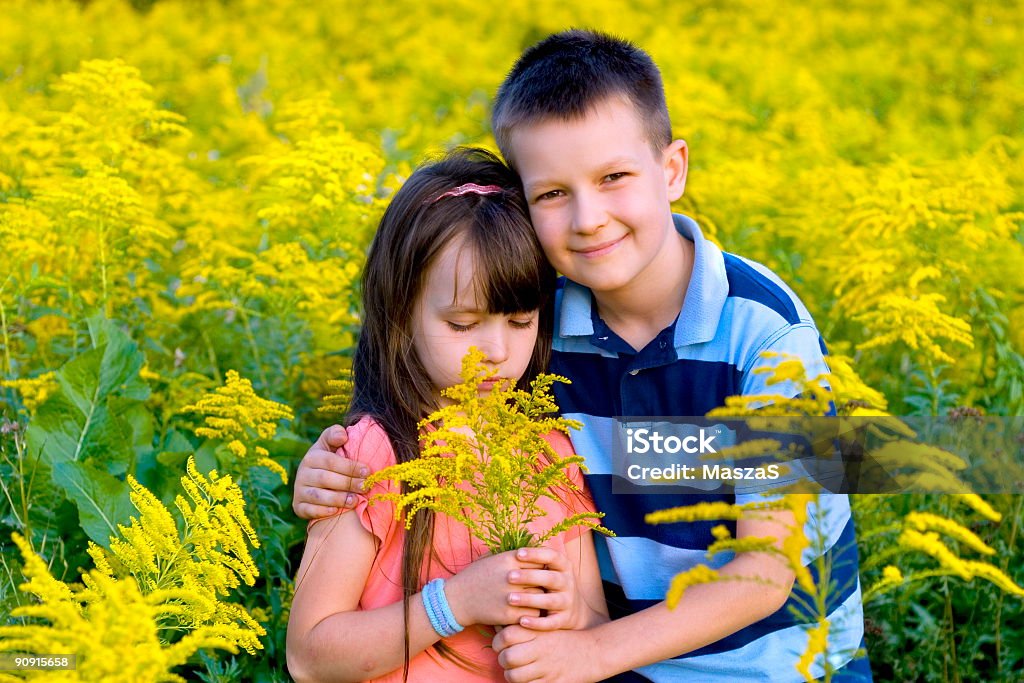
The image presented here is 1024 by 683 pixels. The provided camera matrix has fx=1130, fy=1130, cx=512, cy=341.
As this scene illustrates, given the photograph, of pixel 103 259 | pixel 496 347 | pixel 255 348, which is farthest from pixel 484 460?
pixel 103 259

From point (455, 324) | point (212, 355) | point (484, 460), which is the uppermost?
point (455, 324)

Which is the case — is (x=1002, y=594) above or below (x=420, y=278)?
below

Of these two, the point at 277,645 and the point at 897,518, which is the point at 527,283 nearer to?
the point at 277,645

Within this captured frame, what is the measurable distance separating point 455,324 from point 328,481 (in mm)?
395

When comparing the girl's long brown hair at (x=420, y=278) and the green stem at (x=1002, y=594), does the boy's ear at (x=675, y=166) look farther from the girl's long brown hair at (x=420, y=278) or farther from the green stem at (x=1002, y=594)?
the green stem at (x=1002, y=594)

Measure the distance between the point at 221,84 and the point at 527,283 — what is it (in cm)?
449

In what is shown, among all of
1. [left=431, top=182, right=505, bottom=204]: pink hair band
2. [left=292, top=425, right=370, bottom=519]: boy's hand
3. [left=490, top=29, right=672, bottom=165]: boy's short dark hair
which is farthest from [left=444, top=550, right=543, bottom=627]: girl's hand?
[left=490, top=29, right=672, bottom=165]: boy's short dark hair

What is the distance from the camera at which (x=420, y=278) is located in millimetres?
2279

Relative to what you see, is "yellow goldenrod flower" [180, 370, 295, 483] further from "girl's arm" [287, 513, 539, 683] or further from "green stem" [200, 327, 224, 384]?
"green stem" [200, 327, 224, 384]

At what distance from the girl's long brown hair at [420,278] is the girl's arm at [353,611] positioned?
0.09 metres

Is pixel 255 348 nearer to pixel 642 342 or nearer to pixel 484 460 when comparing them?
pixel 642 342

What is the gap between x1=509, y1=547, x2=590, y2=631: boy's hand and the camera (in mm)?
1957

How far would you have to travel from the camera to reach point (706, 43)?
7957 mm

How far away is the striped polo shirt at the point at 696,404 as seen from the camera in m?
2.28
